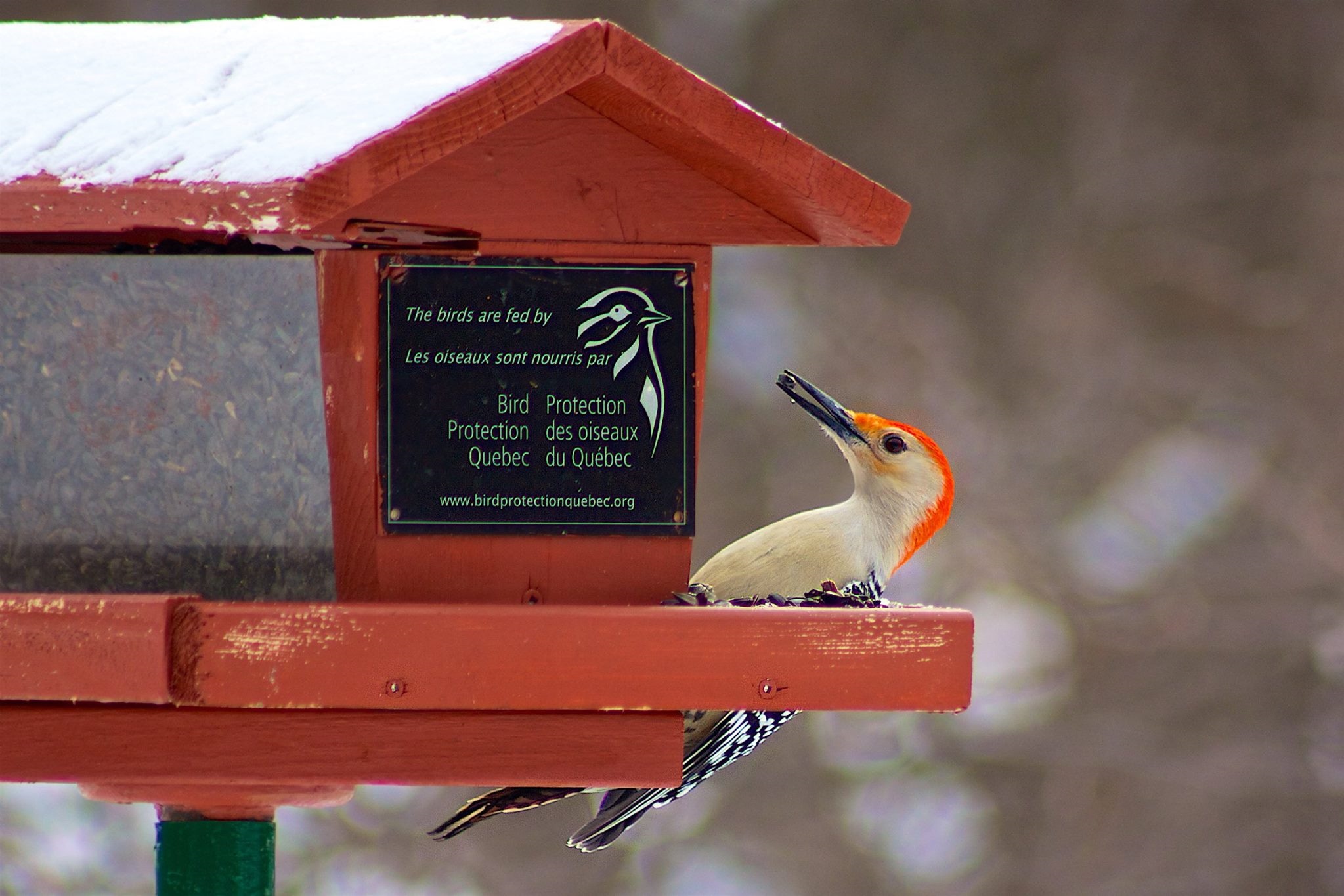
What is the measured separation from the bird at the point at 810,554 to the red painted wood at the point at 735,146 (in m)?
0.62

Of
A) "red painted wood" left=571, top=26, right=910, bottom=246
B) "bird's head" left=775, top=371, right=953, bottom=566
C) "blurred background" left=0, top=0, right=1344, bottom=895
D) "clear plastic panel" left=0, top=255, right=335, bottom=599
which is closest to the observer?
"red painted wood" left=571, top=26, right=910, bottom=246

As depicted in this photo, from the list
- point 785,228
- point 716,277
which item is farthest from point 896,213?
point 716,277

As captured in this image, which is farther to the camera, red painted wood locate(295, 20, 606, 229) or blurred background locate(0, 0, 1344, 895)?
blurred background locate(0, 0, 1344, 895)

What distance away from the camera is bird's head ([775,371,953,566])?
3484 mm

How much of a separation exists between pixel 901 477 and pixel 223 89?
1.69 m

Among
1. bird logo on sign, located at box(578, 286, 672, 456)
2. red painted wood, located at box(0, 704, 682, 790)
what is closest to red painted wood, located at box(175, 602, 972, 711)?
red painted wood, located at box(0, 704, 682, 790)

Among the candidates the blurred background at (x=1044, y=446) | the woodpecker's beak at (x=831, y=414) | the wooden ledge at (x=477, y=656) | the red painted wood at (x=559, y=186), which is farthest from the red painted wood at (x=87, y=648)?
the blurred background at (x=1044, y=446)

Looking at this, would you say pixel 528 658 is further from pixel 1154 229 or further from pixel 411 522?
pixel 1154 229

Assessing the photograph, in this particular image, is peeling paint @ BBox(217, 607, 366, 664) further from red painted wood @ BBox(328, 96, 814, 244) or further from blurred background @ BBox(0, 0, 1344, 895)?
blurred background @ BBox(0, 0, 1344, 895)

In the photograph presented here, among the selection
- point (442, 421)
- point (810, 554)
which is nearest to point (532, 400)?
point (442, 421)

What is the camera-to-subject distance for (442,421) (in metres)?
2.60

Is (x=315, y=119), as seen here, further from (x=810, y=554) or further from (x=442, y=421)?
Result: (x=810, y=554)

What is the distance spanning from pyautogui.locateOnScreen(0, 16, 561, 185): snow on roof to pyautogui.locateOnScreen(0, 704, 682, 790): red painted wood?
0.82m

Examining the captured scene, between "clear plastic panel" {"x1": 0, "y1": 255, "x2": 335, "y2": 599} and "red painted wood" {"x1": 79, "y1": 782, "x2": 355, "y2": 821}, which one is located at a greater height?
"clear plastic panel" {"x1": 0, "y1": 255, "x2": 335, "y2": 599}
